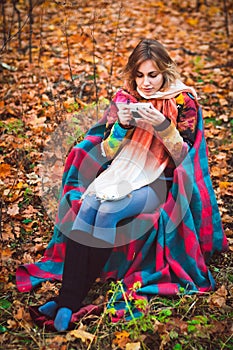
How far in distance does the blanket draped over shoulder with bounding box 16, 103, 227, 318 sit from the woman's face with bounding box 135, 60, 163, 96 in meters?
0.32

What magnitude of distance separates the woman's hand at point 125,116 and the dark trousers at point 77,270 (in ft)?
2.24

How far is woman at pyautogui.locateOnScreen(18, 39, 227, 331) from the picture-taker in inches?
104

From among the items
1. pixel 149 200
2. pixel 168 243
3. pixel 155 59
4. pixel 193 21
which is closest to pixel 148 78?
pixel 155 59

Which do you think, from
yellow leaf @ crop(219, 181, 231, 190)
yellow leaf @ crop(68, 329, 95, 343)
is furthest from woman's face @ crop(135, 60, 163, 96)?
yellow leaf @ crop(68, 329, 95, 343)

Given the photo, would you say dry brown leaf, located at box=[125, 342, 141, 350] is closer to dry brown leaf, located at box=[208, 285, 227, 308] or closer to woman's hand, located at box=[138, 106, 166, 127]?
dry brown leaf, located at box=[208, 285, 227, 308]

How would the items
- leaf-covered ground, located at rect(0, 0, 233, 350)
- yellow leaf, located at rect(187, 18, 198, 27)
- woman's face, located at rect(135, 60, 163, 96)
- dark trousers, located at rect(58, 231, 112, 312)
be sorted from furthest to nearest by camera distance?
yellow leaf, located at rect(187, 18, 198, 27) < woman's face, located at rect(135, 60, 163, 96) < dark trousers, located at rect(58, 231, 112, 312) < leaf-covered ground, located at rect(0, 0, 233, 350)

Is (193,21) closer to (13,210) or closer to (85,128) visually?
(85,128)

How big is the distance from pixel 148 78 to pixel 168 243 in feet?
3.09

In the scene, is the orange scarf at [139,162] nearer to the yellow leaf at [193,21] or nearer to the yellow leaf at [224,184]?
the yellow leaf at [224,184]

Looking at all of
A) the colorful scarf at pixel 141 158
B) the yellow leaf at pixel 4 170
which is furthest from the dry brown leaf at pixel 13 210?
the colorful scarf at pixel 141 158

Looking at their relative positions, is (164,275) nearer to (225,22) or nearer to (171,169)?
(171,169)

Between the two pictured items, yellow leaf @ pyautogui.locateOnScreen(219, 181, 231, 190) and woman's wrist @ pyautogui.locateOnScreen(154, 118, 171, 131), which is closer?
woman's wrist @ pyautogui.locateOnScreen(154, 118, 171, 131)

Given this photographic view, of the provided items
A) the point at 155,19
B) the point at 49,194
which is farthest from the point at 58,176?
the point at 155,19

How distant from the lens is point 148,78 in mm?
2820
